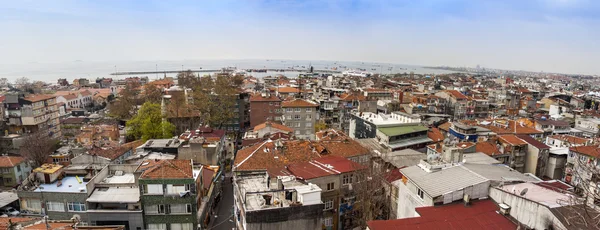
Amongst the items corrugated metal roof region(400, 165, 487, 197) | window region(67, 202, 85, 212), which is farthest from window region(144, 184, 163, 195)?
corrugated metal roof region(400, 165, 487, 197)

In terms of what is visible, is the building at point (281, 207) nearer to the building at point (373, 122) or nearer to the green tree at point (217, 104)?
the building at point (373, 122)

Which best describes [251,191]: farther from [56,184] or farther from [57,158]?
[57,158]

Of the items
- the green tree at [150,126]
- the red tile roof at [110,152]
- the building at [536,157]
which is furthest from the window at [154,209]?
the building at [536,157]

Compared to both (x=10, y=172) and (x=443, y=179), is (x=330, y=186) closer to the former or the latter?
(x=443, y=179)

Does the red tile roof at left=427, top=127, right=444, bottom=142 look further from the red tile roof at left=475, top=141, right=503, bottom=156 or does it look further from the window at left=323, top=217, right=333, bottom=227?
the window at left=323, top=217, right=333, bottom=227

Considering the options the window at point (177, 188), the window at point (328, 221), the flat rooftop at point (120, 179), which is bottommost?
the window at point (328, 221)

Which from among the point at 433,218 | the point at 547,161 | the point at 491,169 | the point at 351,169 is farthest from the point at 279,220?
the point at 547,161

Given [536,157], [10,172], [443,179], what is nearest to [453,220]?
[443,179]
